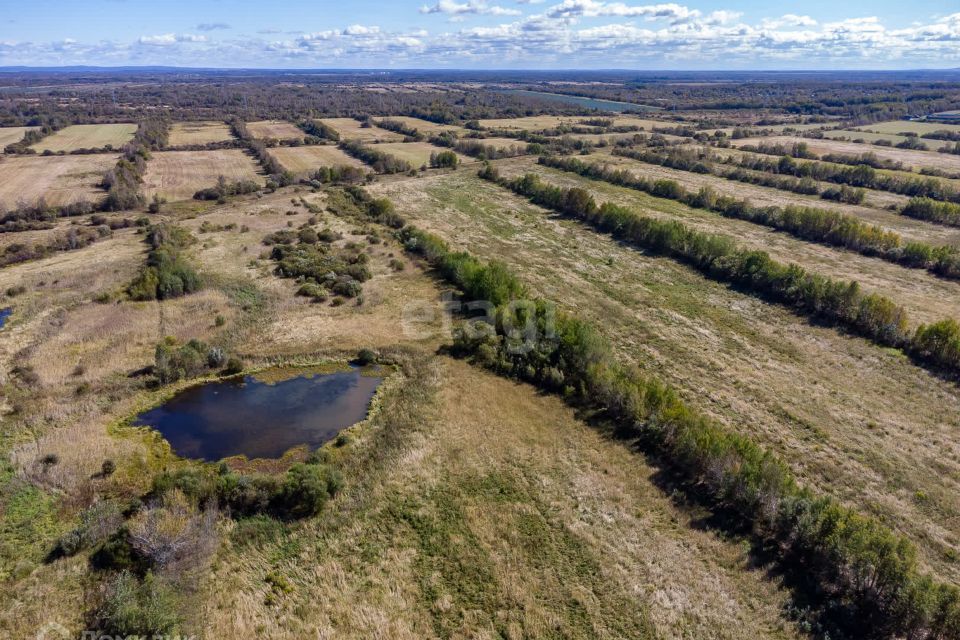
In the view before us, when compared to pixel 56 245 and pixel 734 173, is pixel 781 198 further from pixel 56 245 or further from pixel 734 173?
pixel 56 245

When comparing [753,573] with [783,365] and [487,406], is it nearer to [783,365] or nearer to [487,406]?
[487,406]

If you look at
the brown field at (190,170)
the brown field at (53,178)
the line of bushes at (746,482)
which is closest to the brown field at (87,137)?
the brown field at (53,178)

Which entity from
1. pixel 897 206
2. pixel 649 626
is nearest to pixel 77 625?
pixel 649 626

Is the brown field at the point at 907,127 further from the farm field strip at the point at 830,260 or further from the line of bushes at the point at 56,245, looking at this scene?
the line of bushes at the point at 56,245

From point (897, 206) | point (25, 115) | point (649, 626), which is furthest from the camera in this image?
point (25, 115)

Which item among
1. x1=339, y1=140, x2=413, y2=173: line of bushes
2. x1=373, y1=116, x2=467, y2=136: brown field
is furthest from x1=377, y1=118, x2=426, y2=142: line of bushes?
x1=339, y1=140, x2=413, y2=173: line of bushes

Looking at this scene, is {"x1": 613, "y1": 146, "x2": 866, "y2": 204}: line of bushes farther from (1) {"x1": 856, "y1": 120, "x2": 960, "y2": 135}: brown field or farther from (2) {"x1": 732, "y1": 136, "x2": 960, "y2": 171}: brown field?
(1) {"x1": 856, "y1": 120, "x2": 960, "y2": 135}: brown field
